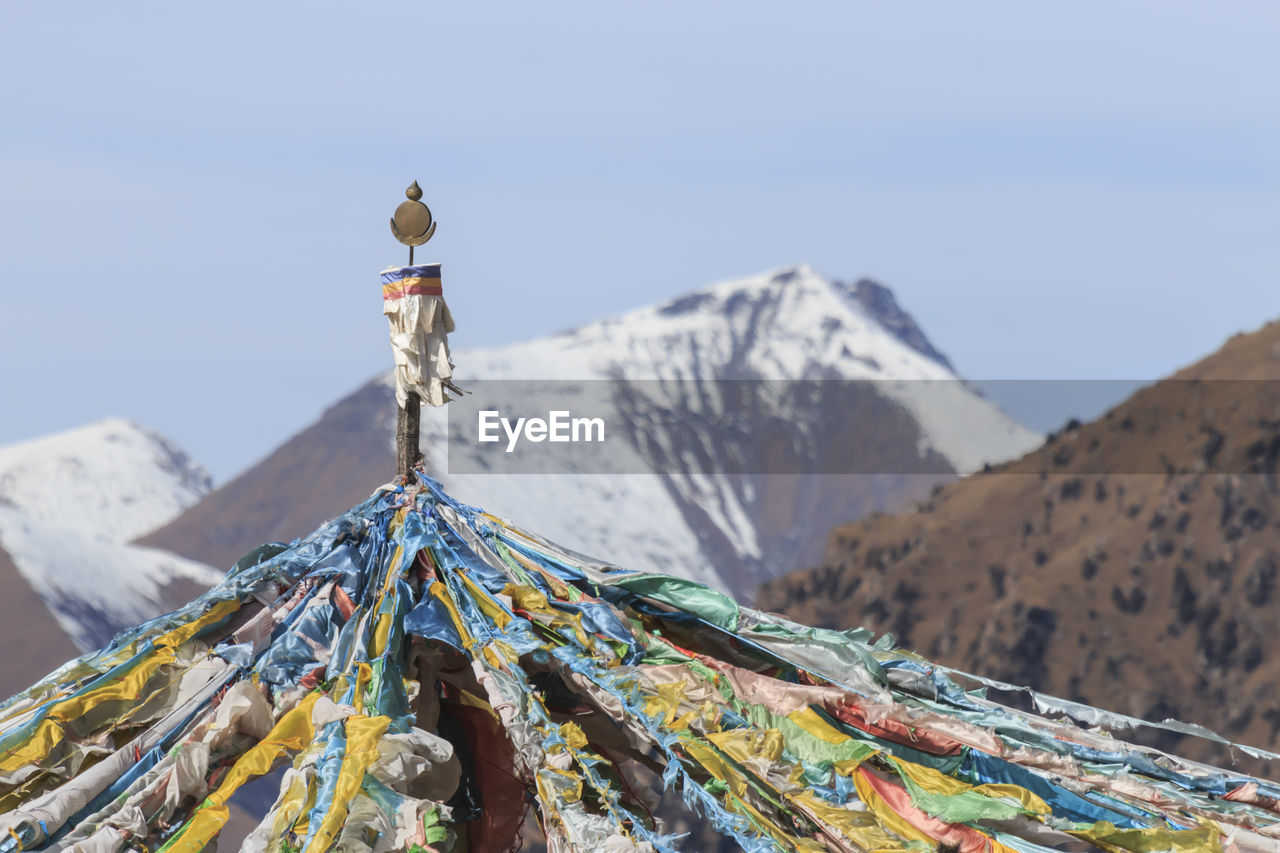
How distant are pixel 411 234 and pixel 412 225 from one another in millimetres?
56

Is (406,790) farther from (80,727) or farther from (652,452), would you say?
(652,452)

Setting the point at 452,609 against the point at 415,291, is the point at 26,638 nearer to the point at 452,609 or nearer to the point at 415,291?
the point at 415,291

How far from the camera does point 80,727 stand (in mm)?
11117

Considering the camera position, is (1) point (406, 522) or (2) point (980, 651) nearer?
(1) point (406, 522)

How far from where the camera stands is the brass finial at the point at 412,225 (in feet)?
40.1

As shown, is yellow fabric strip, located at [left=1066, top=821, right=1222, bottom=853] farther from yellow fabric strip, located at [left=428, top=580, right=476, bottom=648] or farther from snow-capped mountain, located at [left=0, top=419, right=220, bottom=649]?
snow-capped mountain, located at [left=0, top=419, right=220, bottom=649]

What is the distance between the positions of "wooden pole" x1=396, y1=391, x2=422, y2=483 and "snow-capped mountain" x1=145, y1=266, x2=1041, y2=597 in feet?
387

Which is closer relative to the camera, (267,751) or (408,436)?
(267,751)

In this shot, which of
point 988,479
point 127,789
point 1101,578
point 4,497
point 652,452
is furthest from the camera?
point 4,497

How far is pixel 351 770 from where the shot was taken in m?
10.3

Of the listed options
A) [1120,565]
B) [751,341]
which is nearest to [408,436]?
[1120,565]

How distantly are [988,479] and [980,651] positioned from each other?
17.9 meters

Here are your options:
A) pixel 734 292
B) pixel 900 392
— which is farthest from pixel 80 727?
pixel 734 292

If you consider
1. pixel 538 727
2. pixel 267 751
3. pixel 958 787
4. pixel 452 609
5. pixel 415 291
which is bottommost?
pixel 958 787
